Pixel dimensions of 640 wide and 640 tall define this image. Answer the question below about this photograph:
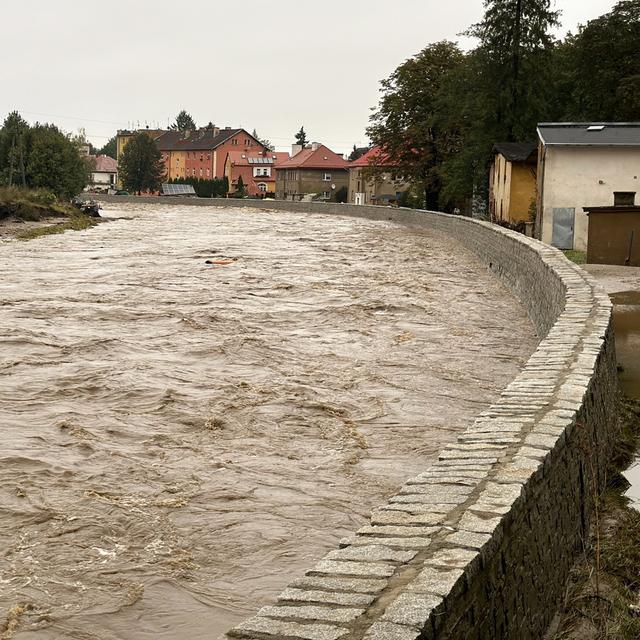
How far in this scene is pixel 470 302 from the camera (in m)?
21.4

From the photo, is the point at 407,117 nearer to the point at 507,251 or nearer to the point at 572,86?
the point at 572,86

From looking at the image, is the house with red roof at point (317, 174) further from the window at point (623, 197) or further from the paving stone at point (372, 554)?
the paving stone at point (372, 554)

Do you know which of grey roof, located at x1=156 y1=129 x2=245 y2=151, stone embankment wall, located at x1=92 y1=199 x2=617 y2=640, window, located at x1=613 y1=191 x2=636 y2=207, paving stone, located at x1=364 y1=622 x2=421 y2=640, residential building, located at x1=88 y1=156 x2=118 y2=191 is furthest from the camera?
residential building, located at x1=88 y1=156 x2=118 y2=191

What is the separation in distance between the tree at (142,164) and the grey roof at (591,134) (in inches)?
3525

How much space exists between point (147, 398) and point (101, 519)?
4152mm

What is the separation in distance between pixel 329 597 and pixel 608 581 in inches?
127

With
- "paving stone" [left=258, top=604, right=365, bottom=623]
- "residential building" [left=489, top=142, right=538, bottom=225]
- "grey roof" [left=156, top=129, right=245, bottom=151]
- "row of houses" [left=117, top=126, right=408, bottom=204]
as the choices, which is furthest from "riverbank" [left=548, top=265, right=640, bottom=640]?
"grey roof" [left=156, top=129, right=245, bottom=151]

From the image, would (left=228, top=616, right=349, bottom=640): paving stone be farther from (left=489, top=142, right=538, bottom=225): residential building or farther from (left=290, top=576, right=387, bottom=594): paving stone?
(left=489, top=142, right=538, bottom=225): residential building

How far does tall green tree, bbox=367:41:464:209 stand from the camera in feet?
202

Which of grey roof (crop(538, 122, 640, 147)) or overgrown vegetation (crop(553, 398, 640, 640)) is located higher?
grey roof (crop(538, 122, 640, 147))

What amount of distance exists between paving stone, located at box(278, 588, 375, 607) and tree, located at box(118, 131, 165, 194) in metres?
119

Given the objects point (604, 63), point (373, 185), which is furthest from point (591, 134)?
point (373, 185)

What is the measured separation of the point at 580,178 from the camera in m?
32.9

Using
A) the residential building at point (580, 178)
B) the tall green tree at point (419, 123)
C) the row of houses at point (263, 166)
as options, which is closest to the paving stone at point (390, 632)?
the residential building at point (580, 178)
